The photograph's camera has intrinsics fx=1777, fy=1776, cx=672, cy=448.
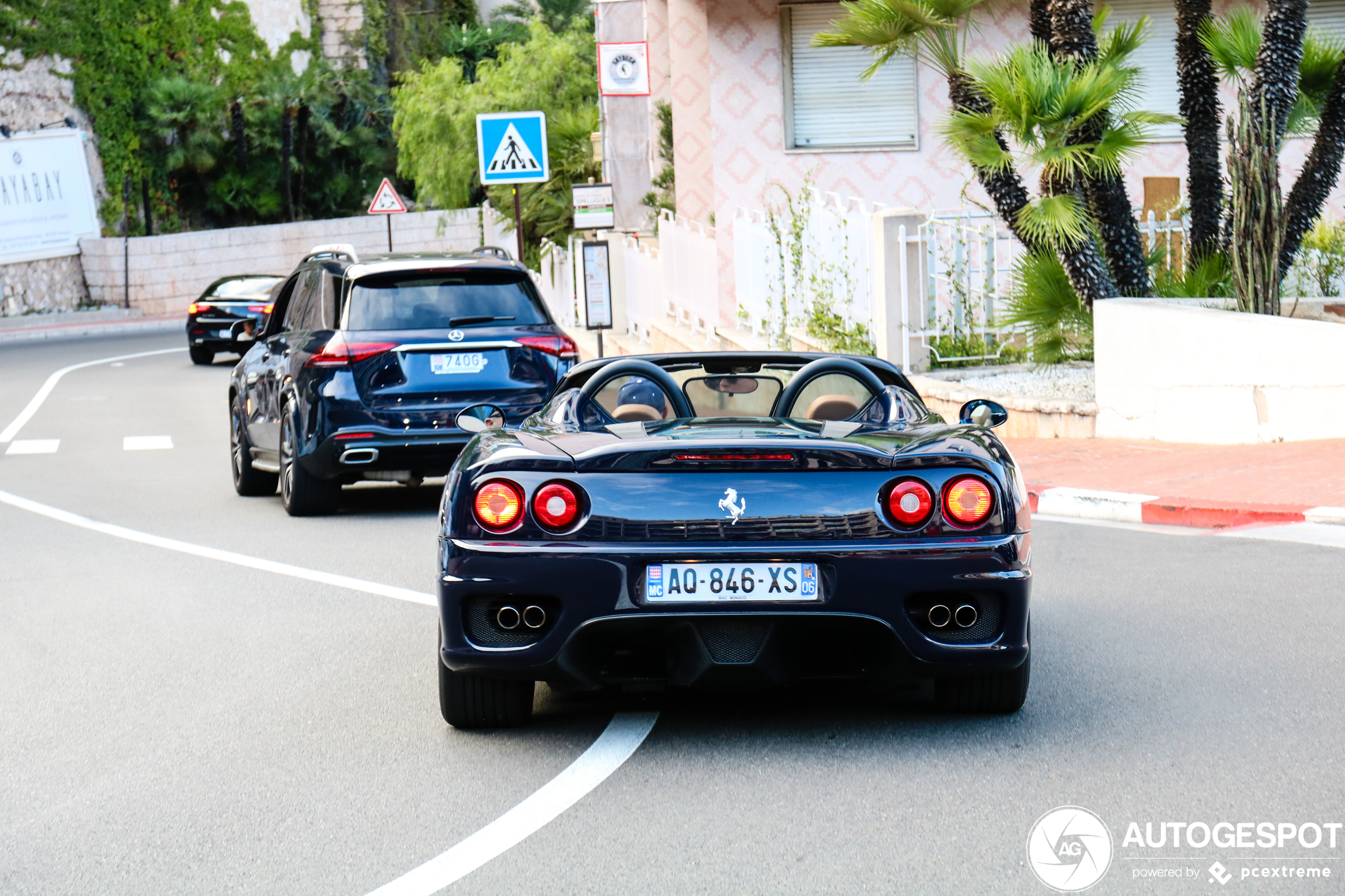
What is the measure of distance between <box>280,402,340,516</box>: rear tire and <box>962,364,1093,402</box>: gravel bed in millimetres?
5574

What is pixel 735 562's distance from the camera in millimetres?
5184

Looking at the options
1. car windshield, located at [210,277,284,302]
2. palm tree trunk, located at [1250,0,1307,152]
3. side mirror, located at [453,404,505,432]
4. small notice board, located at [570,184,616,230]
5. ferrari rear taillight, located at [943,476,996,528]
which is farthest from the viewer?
car windshield, located at [210,277,284,302]

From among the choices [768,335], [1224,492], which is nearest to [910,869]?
[1224,492]

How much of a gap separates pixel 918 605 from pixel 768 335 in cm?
1401

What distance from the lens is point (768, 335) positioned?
19.2 metres

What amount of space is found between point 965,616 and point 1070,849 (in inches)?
42.8

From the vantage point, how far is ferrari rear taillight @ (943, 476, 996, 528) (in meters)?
5.29

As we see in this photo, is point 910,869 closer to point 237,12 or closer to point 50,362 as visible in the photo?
point 50,362

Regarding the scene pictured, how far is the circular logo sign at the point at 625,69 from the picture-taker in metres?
26.4

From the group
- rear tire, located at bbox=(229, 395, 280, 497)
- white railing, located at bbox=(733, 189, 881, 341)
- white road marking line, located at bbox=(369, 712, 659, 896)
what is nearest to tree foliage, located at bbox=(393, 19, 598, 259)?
white railing, located at bbox=(733, 189, 881, 341)

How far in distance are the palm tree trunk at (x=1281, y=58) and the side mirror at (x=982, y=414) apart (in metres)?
8.29

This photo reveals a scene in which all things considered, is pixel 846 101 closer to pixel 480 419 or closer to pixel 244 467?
pixel 244 467

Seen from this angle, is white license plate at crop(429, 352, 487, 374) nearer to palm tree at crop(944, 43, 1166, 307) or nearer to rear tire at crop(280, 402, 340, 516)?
rear tire at crop(280, 402, 340, 516)

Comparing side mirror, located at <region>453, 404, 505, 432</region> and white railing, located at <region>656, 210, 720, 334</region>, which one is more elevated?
white railing, located at <region>656, 210, 720, 334</region>
